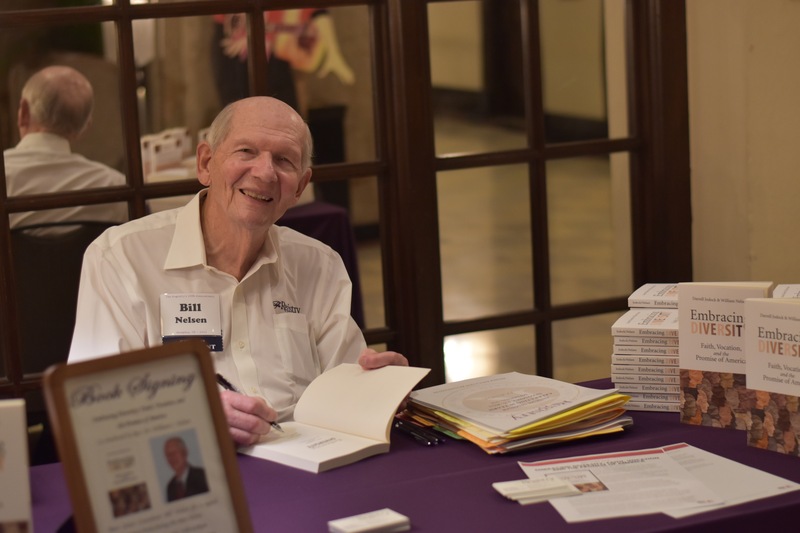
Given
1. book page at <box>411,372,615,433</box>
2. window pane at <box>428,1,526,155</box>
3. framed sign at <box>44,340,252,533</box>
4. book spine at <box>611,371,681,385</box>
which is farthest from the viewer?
window pane at <box>428,1,526,155</box>

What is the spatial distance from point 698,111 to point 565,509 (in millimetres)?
1869

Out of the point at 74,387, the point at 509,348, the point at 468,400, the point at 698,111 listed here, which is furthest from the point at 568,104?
the point at 74,387

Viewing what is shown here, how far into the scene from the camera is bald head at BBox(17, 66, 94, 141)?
323cm

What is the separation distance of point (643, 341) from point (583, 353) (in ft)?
6.75

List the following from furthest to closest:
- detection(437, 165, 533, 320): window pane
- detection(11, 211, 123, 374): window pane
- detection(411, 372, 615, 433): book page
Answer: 1. detection(437, 165, 533, 320): window pane
2. detection(11, 211, 123, 374): window pane
3. detection(411, 372, 615, 433): book page

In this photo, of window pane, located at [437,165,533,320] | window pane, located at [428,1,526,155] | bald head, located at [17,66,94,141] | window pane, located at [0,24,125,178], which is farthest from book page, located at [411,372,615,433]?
window pane, located at [428,1,526,155]

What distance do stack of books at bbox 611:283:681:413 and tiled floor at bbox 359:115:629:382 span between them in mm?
1237

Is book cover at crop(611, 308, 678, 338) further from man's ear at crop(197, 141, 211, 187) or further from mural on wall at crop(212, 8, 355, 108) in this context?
mural on wall at crop(212, 8, 355, 108)

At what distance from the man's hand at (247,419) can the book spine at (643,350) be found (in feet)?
2.34

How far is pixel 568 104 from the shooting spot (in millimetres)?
13531

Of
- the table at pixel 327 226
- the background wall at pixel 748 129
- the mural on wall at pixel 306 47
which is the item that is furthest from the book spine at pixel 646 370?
the mural on wall at pixel 306 47

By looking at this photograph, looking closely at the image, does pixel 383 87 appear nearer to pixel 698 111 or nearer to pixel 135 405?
pixel 698 111

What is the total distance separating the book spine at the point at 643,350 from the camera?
2.03 meters

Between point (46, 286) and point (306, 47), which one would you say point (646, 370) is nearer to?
point (46, 286)
